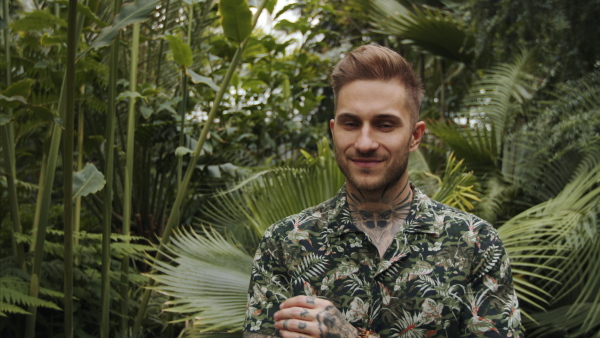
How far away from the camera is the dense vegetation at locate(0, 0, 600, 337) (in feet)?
8.73

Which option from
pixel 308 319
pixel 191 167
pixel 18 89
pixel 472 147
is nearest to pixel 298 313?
pixel 308 319

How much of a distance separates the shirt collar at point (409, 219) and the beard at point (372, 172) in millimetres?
97

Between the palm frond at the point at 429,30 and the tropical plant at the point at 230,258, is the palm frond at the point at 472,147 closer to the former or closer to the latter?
the tropical plant at the point at 230,258

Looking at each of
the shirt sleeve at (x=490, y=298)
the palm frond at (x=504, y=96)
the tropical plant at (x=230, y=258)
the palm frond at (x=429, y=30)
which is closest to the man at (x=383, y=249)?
the shirt sleeve at (x=490, y=298)

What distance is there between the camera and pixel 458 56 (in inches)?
215

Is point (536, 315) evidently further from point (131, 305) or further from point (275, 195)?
point (131, 305)

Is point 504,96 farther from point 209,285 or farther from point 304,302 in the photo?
point 304,302

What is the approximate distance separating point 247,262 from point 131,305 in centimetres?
114

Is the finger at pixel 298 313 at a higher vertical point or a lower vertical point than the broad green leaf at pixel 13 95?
lower

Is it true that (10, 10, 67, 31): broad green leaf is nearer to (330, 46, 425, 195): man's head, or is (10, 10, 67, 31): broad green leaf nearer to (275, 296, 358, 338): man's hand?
(330, 46, 425, 195): man's head

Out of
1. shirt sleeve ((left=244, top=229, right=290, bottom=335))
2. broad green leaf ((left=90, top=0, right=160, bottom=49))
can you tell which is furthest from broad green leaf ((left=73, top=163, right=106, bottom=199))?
shirt sleeve ((left=244, top=229, right=290, bottom=335))

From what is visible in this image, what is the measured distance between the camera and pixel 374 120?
1408 mm

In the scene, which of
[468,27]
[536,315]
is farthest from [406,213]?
[468,27]

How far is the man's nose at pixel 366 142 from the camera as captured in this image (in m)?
1.38
